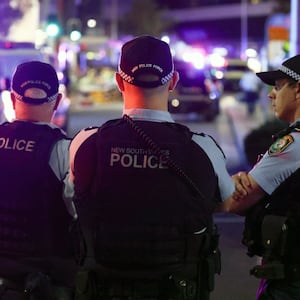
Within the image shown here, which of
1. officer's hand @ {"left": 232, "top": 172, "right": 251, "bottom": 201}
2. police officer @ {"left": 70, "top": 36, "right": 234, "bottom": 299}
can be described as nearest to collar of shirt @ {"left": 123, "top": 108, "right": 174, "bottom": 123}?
police officer @ {"left": 70, "top": 36, "right": 234, "bottom": 299}

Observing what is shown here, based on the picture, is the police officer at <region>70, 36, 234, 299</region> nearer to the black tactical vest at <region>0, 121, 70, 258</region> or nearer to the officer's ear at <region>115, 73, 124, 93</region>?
the officer's ear at <region>115, 73, 124, 93</region>

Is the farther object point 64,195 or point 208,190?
point 64,195

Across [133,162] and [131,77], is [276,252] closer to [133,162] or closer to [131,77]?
[133,162]

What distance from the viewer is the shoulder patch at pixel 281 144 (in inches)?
117

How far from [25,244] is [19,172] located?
285mm

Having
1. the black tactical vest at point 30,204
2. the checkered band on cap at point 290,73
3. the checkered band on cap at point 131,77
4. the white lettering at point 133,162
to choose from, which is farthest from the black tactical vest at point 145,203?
the checkered band on cap at point 290,73

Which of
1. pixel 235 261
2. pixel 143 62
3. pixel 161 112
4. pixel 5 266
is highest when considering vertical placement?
pixel 143 62

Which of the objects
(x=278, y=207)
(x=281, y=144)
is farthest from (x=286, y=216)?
(x=281, y=144)

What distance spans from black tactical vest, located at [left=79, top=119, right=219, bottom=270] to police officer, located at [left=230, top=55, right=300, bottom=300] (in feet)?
1.49

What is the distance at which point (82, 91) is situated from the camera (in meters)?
38.6

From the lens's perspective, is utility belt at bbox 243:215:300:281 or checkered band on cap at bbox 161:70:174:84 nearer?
checkered band on cap at bbox 161:70:174:84

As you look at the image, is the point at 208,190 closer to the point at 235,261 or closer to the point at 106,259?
the point at 106,259

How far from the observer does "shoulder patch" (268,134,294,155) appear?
296 centimetres

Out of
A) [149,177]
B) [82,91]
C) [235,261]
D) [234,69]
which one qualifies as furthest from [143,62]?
[234,69]
